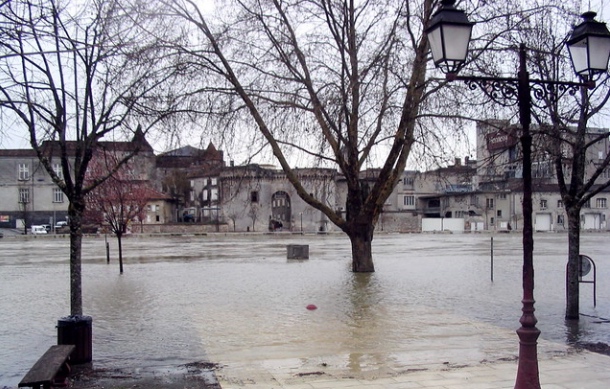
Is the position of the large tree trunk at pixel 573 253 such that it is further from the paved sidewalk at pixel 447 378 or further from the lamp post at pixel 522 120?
the lamp post at pixel 522 120

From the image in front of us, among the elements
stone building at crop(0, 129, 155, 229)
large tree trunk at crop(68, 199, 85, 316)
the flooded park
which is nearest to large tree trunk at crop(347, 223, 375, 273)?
the flooded park

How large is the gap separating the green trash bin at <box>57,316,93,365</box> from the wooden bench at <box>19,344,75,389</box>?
39.9 inches

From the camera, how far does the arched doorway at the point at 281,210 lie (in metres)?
92.1

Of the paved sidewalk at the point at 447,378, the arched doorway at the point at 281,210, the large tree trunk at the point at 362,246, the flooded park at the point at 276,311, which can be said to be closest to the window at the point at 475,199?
the arched doorway at the point at 281,210

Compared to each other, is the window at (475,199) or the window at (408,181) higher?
the window at (408,181)

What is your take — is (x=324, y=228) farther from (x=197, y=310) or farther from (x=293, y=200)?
(x=197, y=310)

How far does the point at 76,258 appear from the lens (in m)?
9.16

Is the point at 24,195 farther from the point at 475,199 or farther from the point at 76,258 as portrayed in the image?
the point at 76,258

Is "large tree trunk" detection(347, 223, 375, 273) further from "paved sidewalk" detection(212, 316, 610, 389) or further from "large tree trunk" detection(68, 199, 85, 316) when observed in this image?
"large tree trunk" detection(68, 199, 85, 316)

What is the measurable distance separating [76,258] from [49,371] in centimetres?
319

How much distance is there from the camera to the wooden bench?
19.2 ft

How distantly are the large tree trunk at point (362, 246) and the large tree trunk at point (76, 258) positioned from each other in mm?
13526

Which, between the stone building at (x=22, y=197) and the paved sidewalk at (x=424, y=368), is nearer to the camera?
the paved sidewalk at (x=424, y=368)

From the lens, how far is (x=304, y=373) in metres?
7.87
